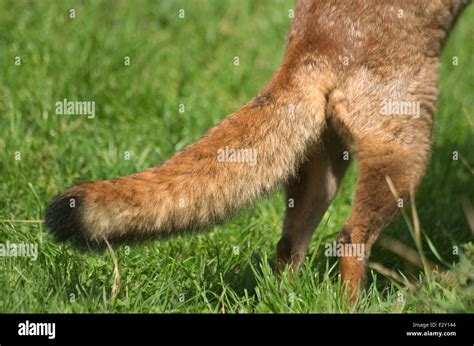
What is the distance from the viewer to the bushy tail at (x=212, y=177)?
4824 mm

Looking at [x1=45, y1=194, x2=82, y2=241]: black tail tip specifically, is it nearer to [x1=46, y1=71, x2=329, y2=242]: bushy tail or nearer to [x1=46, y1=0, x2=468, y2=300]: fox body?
[x1=46, y1=71, x2=329, y2=242]: bushy tail

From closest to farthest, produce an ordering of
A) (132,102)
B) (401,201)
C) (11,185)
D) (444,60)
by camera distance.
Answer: (401,201) < (11,185) < (132,102) < (444,60)

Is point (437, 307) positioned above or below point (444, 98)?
below

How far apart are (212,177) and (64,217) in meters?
0.95

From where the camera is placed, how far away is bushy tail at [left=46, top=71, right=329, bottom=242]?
15.8ft

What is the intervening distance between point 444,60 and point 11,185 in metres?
5.19

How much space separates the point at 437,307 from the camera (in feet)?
17.2

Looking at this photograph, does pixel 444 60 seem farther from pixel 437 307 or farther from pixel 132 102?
pixel 437 307

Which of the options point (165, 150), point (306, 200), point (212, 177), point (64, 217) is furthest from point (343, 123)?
point (165, 150)

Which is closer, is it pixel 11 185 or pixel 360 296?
pixel 360 296

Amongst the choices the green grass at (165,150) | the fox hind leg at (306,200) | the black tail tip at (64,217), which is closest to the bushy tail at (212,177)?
the black tail tip at (64,217)

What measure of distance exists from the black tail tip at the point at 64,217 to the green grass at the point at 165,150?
Answer: 0.30 meters
